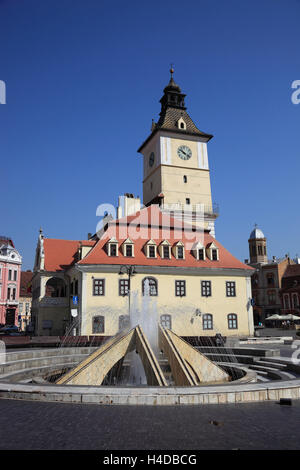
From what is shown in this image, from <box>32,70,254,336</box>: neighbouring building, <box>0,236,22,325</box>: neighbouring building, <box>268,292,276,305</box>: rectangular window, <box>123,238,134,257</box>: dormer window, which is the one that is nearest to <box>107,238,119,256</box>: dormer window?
<box>32,70,254,336</box>: neighbouring building

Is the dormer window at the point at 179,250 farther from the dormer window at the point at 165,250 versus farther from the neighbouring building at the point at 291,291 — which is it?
the neighbouring building at the point at 291,291

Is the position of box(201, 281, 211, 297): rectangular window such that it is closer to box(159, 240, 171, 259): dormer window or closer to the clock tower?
box(159, 240, 171, 259): dormer window

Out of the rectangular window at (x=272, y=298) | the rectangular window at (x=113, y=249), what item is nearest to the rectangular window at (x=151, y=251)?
the rectangular window at (x=113, y=249)

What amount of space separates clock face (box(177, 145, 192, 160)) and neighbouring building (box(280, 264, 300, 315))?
3362cm

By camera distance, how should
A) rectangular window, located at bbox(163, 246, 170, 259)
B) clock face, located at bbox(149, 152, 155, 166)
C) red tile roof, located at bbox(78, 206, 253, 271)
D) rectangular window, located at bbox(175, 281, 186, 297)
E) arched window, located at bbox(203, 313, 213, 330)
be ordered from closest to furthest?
red tile roof, located at bbox(78, 206, 253, 271), rectangular window, located at bbox(175, 281, 186, 297), arched window, located at bbox(203, 313, 213, 330), rectangular window, located at bbox(163, 246, 170, 259), clock face, located at bbox(149, 152, 155, 166)

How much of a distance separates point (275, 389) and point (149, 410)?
3803mm

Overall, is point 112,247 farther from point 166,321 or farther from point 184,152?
point 184,152

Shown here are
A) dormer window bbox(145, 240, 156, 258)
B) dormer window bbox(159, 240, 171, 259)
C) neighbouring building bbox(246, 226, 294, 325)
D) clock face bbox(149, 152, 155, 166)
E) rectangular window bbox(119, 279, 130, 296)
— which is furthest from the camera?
neighbouring building bbox(246, 226, 294, 325)

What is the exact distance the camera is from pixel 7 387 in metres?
11.1

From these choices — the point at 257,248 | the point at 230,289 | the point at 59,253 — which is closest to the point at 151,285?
the point at 230,289

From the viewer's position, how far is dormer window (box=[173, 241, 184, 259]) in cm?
3738

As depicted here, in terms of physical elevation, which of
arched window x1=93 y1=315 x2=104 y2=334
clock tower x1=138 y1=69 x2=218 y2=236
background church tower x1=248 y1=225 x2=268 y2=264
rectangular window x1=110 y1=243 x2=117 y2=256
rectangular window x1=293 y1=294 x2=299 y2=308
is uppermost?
clock tower x1=138 y1=69 x2=218 y2=236

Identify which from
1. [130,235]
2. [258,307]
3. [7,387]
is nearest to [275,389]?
[7,387]
